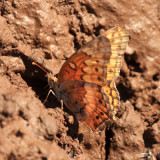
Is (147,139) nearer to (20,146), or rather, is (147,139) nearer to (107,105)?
(107,105)

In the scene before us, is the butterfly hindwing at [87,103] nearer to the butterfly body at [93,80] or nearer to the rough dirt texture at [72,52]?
the butterfly body at [93,80]

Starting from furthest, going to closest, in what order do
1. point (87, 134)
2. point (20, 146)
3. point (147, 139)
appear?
1. point (147, 139)
2. point (87, 134)
3. point (20, 146)

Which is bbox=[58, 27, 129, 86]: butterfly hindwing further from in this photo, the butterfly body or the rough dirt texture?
the rough dirt texture

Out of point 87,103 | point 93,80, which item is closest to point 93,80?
point 93,80

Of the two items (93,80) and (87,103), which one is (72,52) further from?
(87,103)

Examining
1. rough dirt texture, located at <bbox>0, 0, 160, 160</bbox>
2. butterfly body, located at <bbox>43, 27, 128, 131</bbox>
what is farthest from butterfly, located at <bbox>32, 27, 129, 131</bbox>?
rough dirt texture, located at <bbox>0, 0, 160, 160</bbox>

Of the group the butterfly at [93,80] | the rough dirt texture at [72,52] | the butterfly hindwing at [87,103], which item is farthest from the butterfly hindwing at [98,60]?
the rough dirt texture at [72,52]

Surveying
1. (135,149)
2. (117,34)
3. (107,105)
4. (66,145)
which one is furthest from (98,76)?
(135,149)

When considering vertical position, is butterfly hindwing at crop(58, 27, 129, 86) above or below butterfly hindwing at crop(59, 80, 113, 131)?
above
